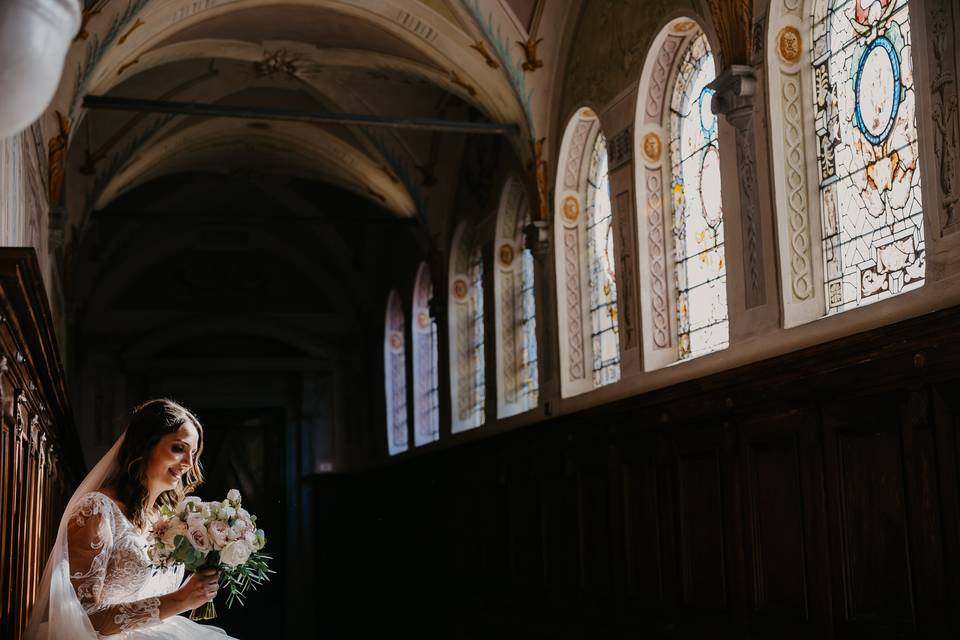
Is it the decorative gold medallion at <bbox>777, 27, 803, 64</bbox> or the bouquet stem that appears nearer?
the bouquet stem

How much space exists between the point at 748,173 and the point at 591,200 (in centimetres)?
383

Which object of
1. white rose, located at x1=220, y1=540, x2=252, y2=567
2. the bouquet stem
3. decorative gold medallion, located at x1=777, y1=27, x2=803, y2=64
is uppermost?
decorative gold medallion, located at x1=777, y1=27, x2=803, y2=64

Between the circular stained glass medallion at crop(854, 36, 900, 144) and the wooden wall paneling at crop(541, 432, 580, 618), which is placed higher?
the circular stained glass medallion at crop(854, 36, 900, 144)

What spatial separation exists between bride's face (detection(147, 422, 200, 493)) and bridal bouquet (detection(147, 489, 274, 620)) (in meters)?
0.17

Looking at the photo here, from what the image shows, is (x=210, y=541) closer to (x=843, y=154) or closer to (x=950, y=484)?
(x=950, y=484)

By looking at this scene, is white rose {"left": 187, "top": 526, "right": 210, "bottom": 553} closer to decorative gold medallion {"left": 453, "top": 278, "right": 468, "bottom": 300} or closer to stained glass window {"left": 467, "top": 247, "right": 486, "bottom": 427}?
stained glass window {"left": 467, "top": 247, "right": 486, "bottom": 427}

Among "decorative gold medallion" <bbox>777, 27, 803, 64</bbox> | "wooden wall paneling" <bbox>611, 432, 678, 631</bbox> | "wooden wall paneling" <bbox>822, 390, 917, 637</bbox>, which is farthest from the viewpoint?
"wooden wall paneling" <bbox>611, 432, 678, 631</bbox>

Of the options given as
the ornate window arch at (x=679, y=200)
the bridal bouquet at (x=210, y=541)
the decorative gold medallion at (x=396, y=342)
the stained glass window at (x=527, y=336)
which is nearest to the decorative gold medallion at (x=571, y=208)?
the stained glass window at (x=527, y=336)

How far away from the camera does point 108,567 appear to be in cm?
455

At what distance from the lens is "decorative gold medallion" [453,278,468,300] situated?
16.4m

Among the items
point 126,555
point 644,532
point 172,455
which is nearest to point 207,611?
point 126,555

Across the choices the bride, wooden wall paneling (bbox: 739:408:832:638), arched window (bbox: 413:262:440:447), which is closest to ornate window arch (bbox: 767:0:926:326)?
wooden wall paneling (bbox: 739:408:832:638)

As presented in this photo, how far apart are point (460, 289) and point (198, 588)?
12.0 meters

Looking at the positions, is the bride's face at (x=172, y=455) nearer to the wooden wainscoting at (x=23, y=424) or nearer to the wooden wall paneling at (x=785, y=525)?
the wooden wainscoting at (x=23, y=424)
